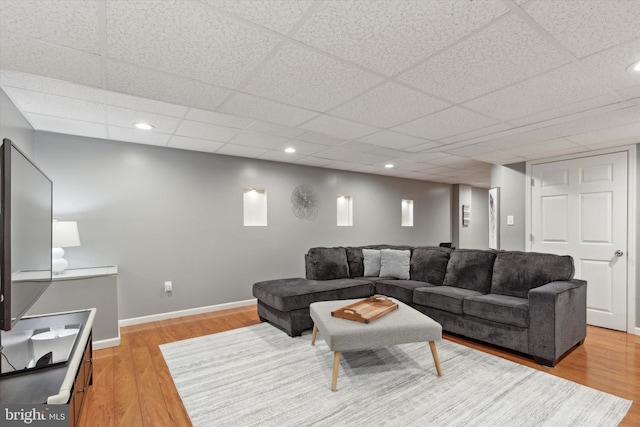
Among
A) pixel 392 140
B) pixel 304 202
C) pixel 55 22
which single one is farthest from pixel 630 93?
pixel 304 202

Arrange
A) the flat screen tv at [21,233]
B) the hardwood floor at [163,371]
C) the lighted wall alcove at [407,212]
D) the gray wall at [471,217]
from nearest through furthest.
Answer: the flat screen tv at [21,233]
the hardwood floor at [163,371]
the lighted wall alcove at [407,212]
the gray wall at [471,217]

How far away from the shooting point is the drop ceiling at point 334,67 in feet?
4.48

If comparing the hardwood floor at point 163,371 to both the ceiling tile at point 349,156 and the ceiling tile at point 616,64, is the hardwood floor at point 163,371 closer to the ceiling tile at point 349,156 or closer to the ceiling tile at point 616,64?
the ceiling tile at point 616,64

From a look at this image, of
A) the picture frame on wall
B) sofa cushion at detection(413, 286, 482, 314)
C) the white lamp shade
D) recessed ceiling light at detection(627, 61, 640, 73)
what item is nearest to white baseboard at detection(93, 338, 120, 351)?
the white lamp shade

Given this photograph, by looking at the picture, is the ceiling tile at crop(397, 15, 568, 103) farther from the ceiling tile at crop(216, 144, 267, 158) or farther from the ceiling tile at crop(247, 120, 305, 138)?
the ceiling tile at crop(216, 144, 267, 158)

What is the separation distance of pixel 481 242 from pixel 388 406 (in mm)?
7775

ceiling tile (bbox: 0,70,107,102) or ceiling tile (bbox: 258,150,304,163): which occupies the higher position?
ceiling tile (bbox: 0,70,107,102)

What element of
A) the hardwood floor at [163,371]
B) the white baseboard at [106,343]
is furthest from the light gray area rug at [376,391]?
the white baseboard at [106,343]

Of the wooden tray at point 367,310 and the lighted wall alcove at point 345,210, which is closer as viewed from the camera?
the wooden tray at point 367,310

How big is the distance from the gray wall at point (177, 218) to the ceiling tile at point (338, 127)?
6.53 ft

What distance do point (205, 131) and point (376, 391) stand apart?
3094 millimetres

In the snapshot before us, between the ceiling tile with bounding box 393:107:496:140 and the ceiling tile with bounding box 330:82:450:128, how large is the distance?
14 cm

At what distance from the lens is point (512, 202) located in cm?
469

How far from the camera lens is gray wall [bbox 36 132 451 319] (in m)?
3.60
